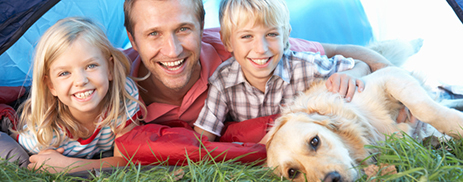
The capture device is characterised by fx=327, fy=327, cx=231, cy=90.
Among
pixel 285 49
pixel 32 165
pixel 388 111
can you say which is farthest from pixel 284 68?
pixel 32 165

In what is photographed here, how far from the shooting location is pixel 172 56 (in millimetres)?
2320

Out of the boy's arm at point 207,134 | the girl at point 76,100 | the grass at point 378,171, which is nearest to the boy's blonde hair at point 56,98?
the girl at point 76,100

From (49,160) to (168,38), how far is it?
1118mm

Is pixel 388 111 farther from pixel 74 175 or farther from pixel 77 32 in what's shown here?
pixel 77 32

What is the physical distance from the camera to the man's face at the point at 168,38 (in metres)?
2.28

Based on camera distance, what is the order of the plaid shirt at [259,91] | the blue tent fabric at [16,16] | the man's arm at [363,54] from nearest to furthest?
the blue tent fabric at [16,16] < the plaid shirt at [259,91] < the man's arm at [363,54]

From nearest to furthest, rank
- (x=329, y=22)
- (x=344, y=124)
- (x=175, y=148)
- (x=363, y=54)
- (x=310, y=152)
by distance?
(x=310, y=152) < (x=344, y=124) < (x=175, y=148) < (x=363, y=54) < (x=329, y=22)

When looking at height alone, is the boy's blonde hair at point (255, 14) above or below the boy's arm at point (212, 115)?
above

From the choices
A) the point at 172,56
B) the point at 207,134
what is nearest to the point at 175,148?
the point at 207,134

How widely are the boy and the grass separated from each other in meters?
0.59

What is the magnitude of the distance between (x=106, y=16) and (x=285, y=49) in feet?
7.09

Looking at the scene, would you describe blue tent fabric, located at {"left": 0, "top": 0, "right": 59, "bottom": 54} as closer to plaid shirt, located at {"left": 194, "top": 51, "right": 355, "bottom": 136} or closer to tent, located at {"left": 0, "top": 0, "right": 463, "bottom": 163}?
tent, located at {"left": 0, "top": 0, "right": 463, "bottom": 163}

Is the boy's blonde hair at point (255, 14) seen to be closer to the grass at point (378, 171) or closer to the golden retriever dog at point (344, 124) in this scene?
the golden retriever dog at point (344, 124)

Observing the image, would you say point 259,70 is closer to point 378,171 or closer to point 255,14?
point 255,14
